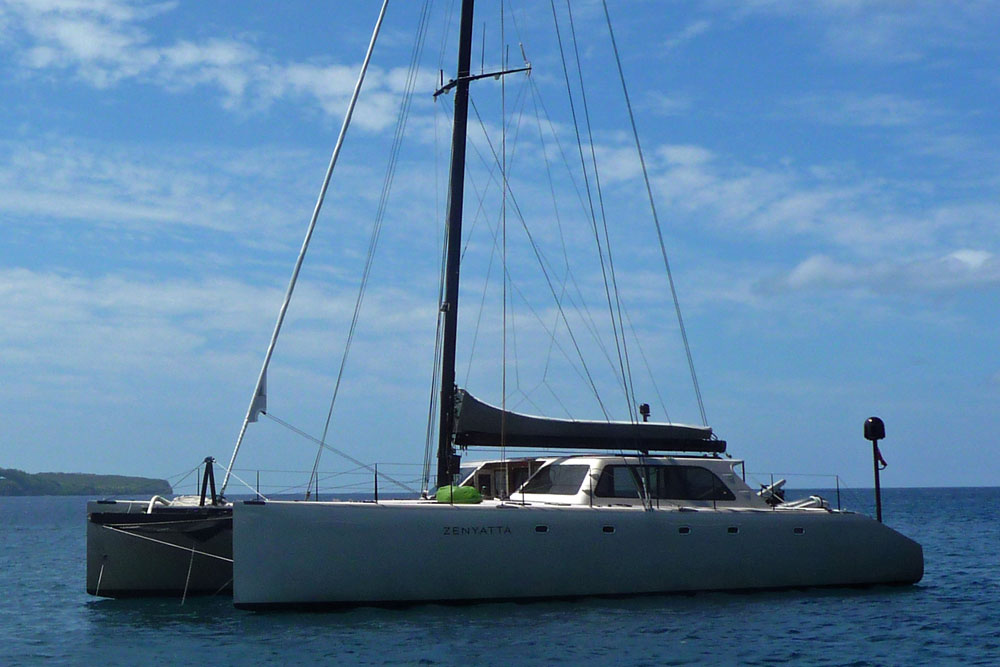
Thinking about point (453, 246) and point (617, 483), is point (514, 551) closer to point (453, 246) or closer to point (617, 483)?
point (617, 483)

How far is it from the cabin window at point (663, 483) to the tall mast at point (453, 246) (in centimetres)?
246

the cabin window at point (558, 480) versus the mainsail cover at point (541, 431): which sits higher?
the mainsail cover at point (541, 431)

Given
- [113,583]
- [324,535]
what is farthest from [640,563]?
[113,583]

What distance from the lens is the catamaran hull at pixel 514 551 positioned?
44.8 feet

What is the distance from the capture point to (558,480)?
1641cm

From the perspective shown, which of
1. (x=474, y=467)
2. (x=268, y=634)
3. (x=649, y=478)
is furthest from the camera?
(x=474, y=467)

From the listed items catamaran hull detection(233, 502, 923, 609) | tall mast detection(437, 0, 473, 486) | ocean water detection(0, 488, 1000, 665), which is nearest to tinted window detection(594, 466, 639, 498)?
catamaran hull detection(233, 502, 923, 609)

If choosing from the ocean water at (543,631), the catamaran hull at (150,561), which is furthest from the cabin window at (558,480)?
the catamaran hull at (150,561)

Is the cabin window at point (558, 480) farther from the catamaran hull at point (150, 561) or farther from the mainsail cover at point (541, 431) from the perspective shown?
the catamaran hull at point (150, 561)

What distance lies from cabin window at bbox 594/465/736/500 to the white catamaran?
0.02 m

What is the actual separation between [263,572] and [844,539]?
30.0ft

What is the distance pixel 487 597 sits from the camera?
14367 millimetres

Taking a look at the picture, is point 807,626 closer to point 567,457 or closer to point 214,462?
point 567,457

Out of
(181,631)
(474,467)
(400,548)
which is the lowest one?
(181,631)
